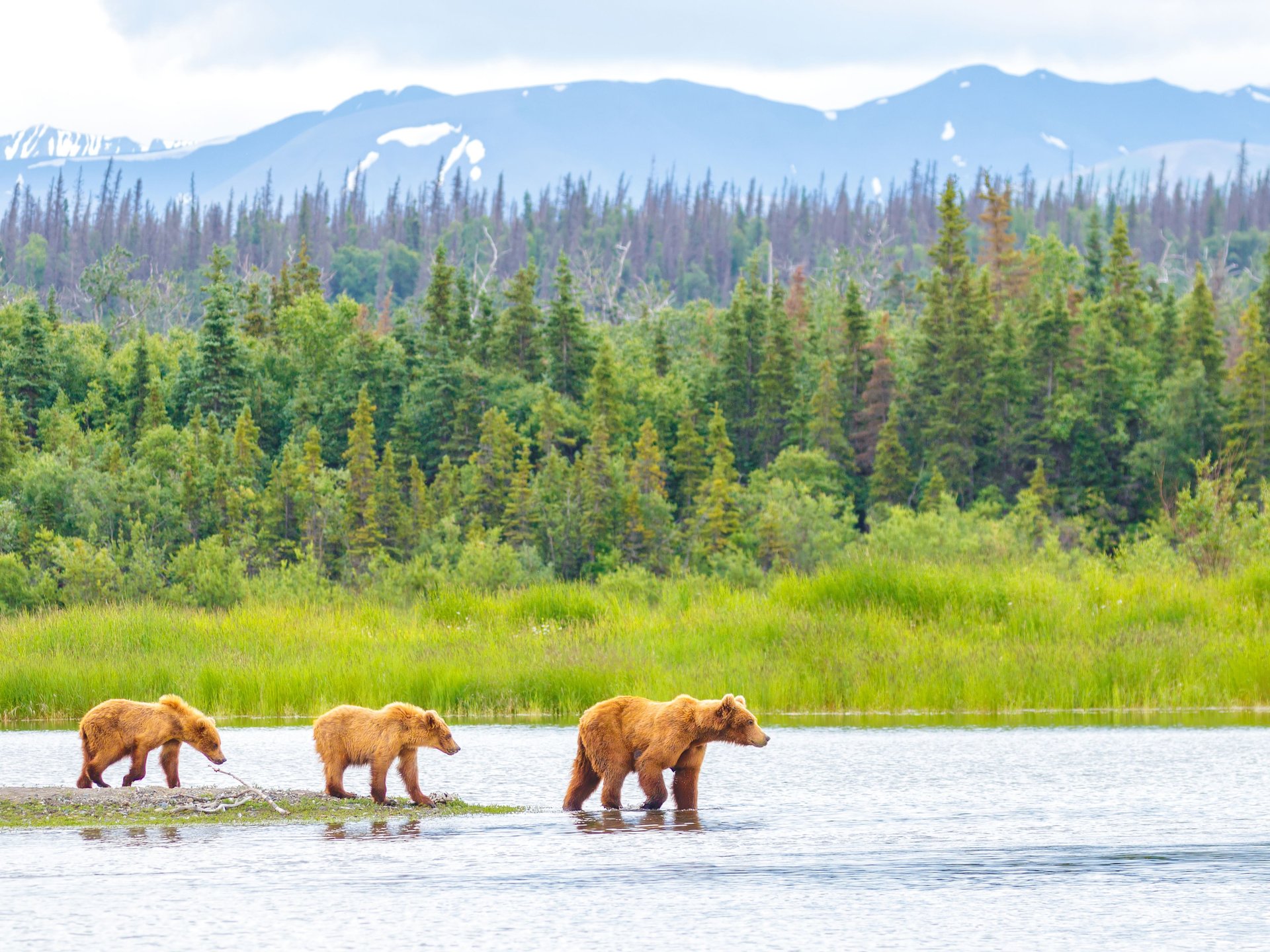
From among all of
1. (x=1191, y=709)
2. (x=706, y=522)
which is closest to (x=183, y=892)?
(x=1191, y=709)

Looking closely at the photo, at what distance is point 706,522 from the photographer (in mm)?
65625

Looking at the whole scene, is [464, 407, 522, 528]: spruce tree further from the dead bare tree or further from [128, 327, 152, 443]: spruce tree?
[128, 327, 152, 443]: spruce tree

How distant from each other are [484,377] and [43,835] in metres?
64.1

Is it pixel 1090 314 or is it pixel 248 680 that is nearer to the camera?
pixel 248 680

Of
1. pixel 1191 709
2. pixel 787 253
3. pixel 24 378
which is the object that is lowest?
pixel 1191 709

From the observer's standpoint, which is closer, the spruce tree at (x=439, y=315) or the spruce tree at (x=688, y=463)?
the spruce tree at (x=688, y=463)

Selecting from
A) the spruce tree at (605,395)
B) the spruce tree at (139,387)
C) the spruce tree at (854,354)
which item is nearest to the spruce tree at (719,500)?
the spruce tree at (605,395)

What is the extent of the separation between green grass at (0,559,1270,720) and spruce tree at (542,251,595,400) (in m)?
49.7

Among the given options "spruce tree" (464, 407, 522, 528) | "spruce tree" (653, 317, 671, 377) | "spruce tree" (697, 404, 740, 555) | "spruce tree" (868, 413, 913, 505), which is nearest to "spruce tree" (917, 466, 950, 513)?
"spruce tree" (868, 413, 913, 505)

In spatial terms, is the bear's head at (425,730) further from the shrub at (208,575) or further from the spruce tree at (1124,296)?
the spruce tree at (1124,296)

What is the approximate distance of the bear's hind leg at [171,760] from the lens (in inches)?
551

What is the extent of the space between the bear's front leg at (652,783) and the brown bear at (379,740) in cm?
146

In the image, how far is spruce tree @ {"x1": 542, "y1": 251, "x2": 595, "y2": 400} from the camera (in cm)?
7769

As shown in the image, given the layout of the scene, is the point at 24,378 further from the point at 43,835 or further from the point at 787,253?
the point at 787,253
